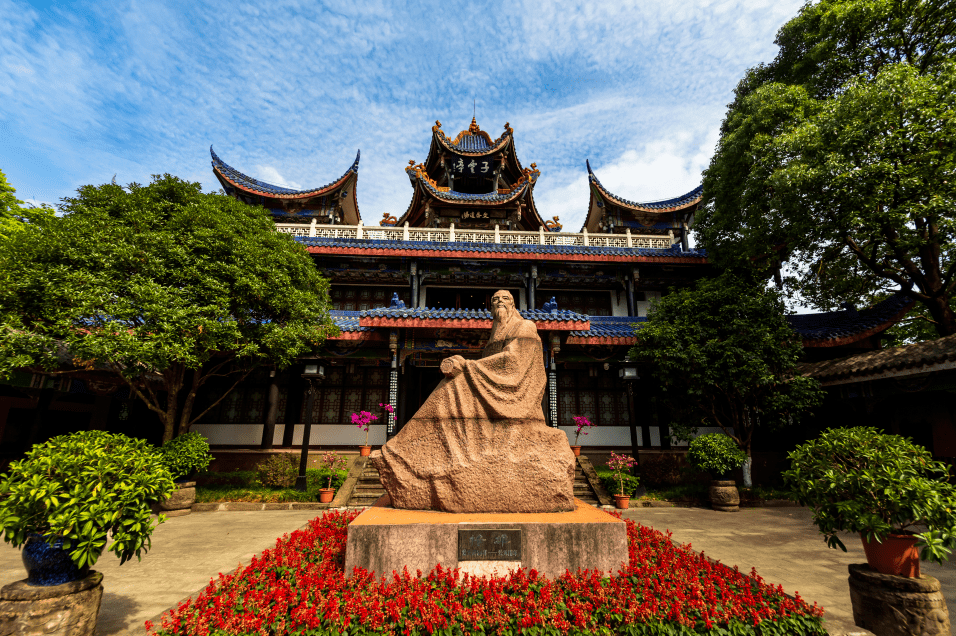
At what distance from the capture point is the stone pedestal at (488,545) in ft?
12.5

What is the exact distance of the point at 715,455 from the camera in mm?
9531

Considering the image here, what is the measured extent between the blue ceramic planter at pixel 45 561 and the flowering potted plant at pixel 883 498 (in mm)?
5983

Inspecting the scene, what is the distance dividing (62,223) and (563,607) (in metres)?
10.3

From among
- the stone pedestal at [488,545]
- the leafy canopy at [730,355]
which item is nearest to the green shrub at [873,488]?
the stone pedestal at [488,545]

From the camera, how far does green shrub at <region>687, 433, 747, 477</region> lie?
949 centimetres

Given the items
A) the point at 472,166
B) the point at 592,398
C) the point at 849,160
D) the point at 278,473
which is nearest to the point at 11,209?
the point at 278,473

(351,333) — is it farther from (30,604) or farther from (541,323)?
(30,604)

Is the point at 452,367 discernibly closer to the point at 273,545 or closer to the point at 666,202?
the point at 273,545

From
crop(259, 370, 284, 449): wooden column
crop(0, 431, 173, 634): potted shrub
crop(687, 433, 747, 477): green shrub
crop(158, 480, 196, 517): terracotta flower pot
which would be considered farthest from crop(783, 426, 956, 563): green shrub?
crop(259, 370, 284, 449): wooden column

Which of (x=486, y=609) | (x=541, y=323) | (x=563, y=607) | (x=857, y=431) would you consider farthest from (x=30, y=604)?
(x=541, y=323)

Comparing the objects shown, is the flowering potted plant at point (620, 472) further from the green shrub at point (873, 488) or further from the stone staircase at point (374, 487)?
the green shrub at point (873, 488)

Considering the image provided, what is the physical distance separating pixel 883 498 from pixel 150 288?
10.3m

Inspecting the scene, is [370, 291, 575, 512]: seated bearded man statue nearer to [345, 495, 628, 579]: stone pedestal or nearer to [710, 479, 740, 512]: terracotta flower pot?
[345, 495, 628, 579]: stone pedestal

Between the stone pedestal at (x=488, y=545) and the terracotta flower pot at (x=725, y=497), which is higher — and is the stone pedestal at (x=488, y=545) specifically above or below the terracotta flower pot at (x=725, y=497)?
above
